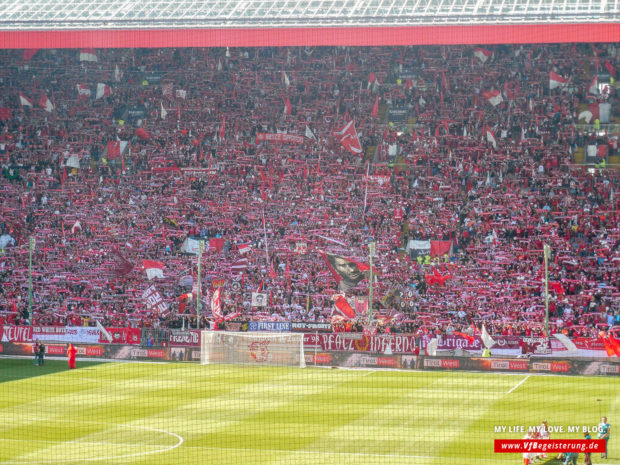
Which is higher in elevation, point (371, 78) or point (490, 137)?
point (371, 78)

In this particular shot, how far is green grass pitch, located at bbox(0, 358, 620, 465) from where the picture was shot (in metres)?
27.1

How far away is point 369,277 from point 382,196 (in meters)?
7.67

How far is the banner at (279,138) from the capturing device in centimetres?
5928

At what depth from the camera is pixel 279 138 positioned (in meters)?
59.5

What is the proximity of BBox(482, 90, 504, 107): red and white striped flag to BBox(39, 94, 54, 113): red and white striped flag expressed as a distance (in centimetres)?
2829

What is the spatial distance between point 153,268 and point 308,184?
10.7 metres

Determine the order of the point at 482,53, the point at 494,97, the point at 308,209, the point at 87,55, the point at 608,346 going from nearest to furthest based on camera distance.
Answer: the point at 608,346 < the point at 308,209 < the point at 494,97 < the point at 482,53 < the point at 87,55

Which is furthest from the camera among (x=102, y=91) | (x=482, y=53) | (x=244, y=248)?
(x=102, y=91)

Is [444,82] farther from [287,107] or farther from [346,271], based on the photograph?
[346,271]

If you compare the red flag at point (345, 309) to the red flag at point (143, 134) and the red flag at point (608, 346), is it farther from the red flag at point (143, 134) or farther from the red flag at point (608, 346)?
the red flag at point (143, 134)

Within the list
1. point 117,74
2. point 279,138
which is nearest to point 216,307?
point 279,138

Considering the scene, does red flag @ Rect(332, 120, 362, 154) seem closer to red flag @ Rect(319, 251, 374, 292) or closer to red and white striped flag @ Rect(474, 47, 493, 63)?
red and white striped flag @ Rect(474, 47, 493, 63)

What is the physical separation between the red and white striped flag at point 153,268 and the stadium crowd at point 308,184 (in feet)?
1.57

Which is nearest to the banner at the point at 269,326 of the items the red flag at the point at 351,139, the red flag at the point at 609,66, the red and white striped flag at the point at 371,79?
the red flag at the point at 351,139
